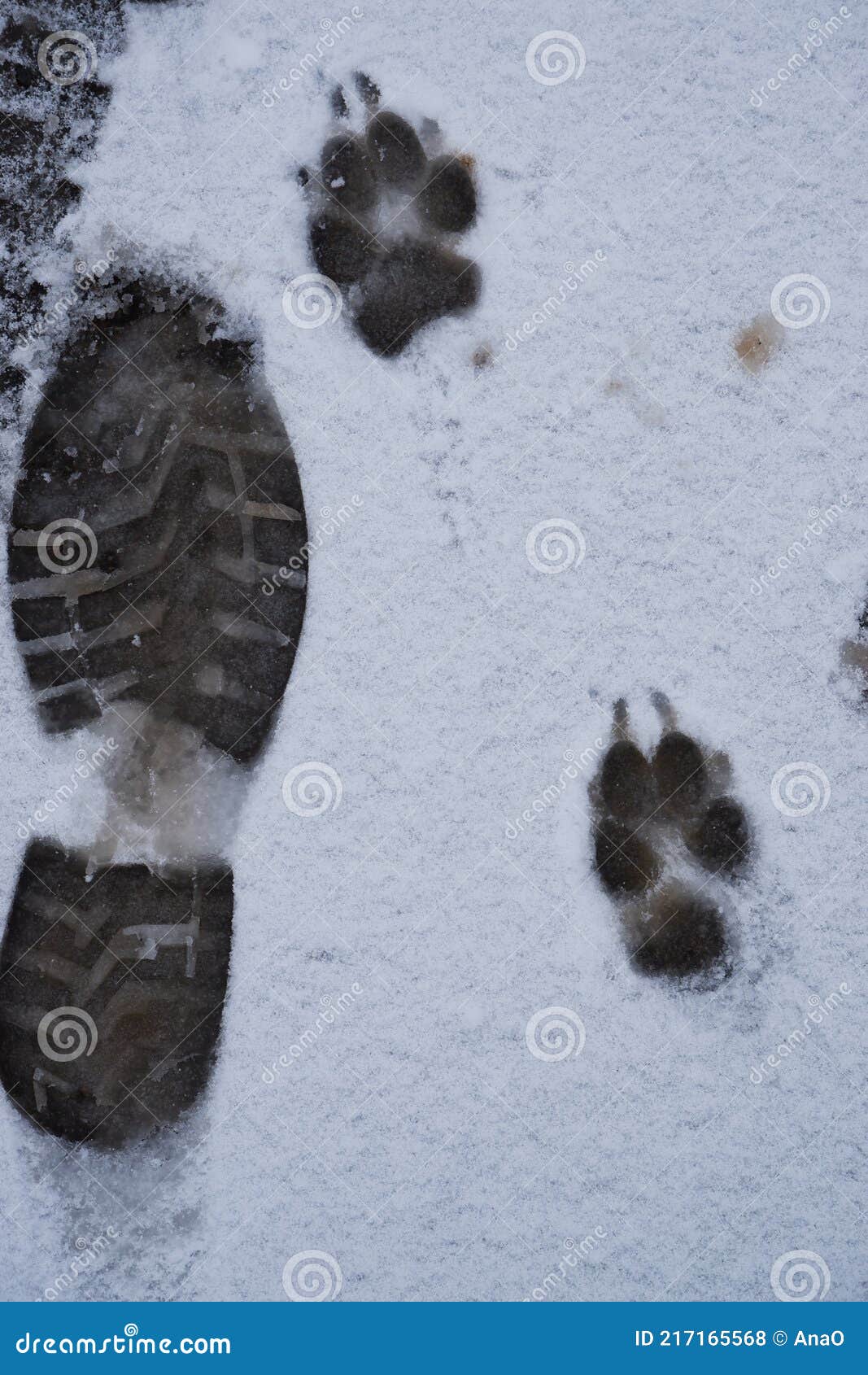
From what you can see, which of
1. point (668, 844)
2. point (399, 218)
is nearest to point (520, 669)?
point (668, 844)

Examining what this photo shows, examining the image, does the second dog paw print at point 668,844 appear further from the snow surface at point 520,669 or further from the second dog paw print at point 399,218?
the second dog paw print at point 399,218

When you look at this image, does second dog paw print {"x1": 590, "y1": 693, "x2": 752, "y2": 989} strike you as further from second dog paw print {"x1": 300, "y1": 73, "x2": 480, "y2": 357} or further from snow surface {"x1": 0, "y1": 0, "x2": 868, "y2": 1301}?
second dog paw print {"x1": 300, "y1": 73, "x2": 480, "y2": 357}

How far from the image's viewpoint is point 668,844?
175 inches

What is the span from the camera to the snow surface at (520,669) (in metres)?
4.48

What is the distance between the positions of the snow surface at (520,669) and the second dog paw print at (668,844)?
0.10 m

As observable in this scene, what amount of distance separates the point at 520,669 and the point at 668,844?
97 centimetres

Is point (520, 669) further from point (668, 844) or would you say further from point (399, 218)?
point (399, 218)

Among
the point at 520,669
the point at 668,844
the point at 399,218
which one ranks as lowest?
the point at 668,844

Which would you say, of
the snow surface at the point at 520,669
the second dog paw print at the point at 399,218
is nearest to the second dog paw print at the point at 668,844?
the snow surface at the point at 520,669

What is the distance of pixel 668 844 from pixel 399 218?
2897mm

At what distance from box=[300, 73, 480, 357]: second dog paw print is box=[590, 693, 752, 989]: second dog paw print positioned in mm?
1937

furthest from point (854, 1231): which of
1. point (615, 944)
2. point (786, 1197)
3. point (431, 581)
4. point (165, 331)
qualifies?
point (165, 331)

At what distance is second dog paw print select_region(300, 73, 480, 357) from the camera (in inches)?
176

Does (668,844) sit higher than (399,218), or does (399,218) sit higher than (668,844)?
Result: (399,218)
